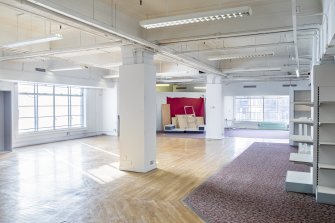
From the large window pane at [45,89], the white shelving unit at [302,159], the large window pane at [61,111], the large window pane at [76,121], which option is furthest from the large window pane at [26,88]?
the white shelving unit at [302,159]

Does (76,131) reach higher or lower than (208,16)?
lower

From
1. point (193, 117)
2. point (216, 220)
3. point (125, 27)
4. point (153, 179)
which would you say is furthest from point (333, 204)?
point (193, 117)

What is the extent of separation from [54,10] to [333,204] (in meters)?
5.19

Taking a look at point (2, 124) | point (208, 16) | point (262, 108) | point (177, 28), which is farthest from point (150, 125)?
point (262, 108)

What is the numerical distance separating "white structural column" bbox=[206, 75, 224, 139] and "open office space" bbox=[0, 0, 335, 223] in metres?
0.56

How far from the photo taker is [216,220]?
150 inches

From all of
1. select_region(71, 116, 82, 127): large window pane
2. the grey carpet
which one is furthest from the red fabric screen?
the grey carpet

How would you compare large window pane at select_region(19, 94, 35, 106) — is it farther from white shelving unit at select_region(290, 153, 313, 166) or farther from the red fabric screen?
white shelving unit at select_region(290, 153, 313, 166)

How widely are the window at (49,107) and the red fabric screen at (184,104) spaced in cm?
557

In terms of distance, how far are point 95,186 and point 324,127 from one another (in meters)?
4.32

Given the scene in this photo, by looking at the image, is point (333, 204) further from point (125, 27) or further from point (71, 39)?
point (71, 39)

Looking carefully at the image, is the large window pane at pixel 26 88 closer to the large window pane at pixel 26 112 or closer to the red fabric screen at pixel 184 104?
the large window pane at pixel 26 112

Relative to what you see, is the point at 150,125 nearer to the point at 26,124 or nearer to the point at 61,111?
the point at 26,124

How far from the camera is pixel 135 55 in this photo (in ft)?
21.8
